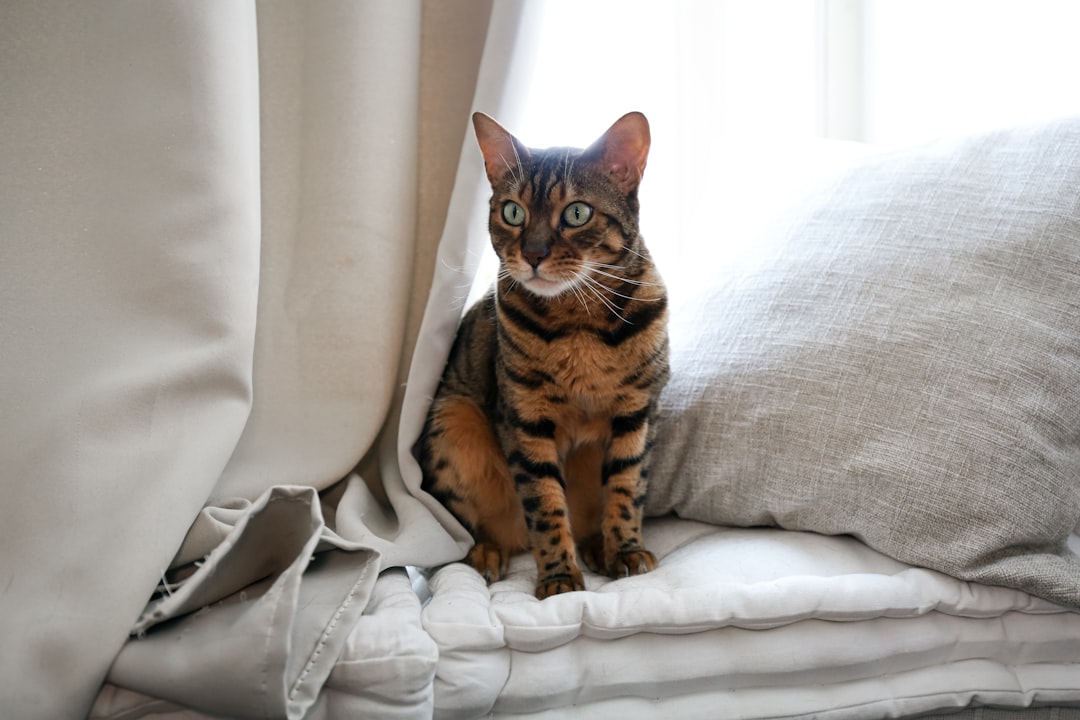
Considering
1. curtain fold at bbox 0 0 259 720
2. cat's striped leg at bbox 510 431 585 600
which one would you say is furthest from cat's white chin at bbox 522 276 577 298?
curtain fold at bbox 0 0 259 720

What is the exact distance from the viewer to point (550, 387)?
1.25m

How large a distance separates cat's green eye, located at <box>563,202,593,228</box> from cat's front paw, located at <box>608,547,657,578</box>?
50 cm

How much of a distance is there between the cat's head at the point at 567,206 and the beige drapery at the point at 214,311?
3.5 inches

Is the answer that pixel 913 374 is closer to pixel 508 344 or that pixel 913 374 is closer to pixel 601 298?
pixel 601 298

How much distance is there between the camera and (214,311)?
1.07 m

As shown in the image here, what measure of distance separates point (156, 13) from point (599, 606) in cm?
97

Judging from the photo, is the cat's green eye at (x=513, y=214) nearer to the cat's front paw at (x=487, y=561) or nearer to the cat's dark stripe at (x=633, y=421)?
the cat's dark stripe at (x=633, y=421)

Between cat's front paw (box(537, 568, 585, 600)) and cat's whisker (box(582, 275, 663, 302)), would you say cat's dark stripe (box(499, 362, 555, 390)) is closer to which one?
cat's whisker (box(582, 275, 663, 302))

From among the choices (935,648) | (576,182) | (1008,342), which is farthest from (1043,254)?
(576,182)

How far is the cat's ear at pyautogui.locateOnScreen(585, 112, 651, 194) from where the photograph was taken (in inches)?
47.4

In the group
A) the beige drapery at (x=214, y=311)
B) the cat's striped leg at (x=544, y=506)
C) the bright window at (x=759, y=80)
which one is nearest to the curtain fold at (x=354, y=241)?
the beige drapery at (x=214, y=311)

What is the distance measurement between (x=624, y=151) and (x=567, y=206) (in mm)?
126

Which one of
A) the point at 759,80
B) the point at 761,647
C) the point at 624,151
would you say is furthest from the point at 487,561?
the point at 759,80

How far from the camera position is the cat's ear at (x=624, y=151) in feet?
3.95
